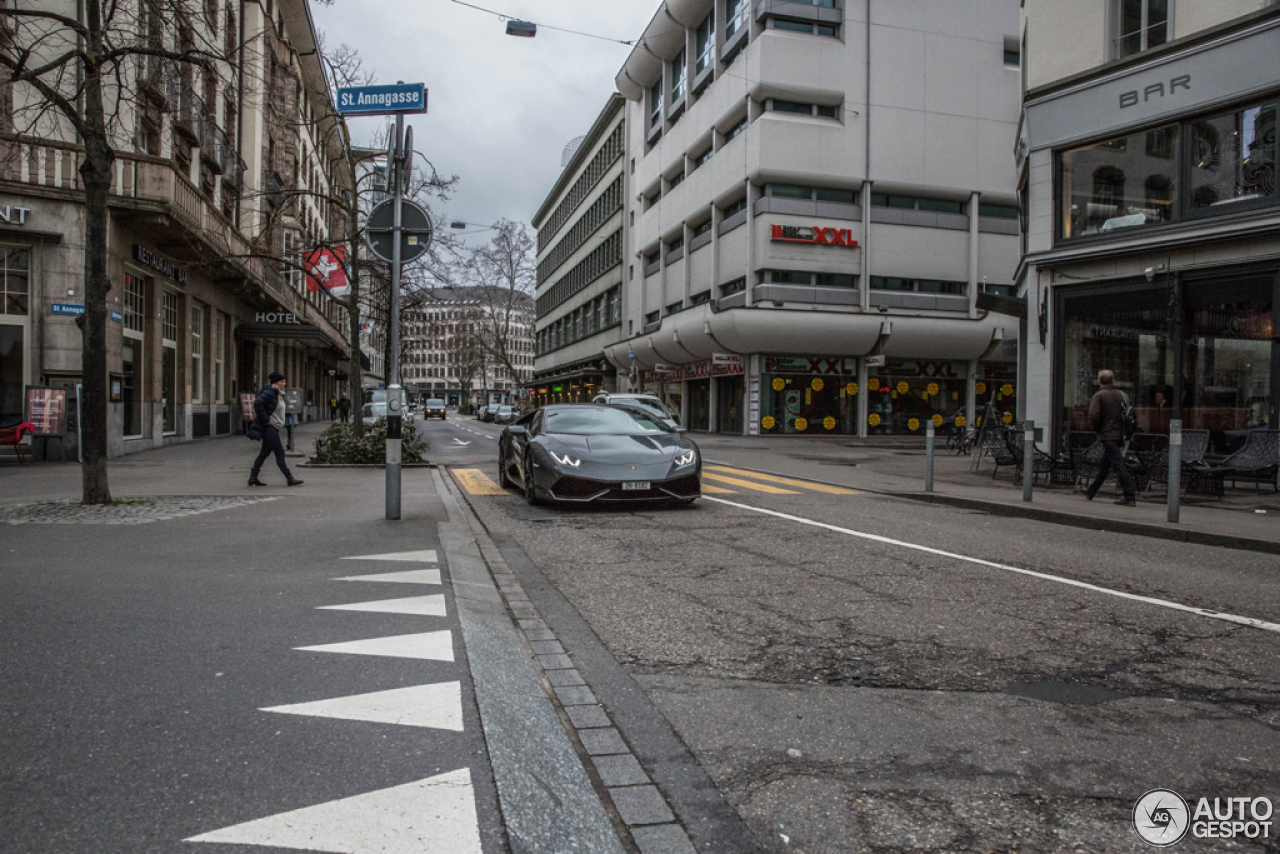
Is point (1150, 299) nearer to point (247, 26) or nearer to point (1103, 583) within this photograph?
point (1103, 583)

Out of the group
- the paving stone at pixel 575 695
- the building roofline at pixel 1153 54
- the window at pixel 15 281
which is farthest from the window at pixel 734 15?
Answer: the paving stone at pixel 575 695

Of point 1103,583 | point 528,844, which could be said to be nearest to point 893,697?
point 528,844

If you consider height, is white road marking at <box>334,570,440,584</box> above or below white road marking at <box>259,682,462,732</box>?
above

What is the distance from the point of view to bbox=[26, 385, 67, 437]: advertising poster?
15.9 meters

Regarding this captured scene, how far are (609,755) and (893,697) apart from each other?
1356 mm

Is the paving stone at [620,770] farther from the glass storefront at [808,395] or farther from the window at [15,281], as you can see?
the glass storefront at [808,395]

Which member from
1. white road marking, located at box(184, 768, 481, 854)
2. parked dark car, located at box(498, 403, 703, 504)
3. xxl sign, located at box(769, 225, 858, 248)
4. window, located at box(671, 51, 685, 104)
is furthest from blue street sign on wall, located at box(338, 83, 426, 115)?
window, located at box(671, 51, 685, 104)

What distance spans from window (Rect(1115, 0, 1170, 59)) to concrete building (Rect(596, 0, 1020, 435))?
19.0 meters

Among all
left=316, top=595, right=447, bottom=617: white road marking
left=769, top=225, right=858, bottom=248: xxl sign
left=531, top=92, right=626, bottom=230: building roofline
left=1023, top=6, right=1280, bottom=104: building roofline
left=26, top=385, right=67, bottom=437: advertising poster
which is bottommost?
left=316, top=595, right=447, bottom=617: white road marking

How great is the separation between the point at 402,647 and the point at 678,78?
1747 inches

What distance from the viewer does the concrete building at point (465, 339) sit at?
29250mm

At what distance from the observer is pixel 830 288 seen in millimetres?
34719

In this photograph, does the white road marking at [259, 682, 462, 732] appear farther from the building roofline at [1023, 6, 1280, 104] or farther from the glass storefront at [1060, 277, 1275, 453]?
the building roofline at [1023, 6, 1280, 104]

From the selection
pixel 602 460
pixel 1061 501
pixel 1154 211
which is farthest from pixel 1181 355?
pixel 602 460
